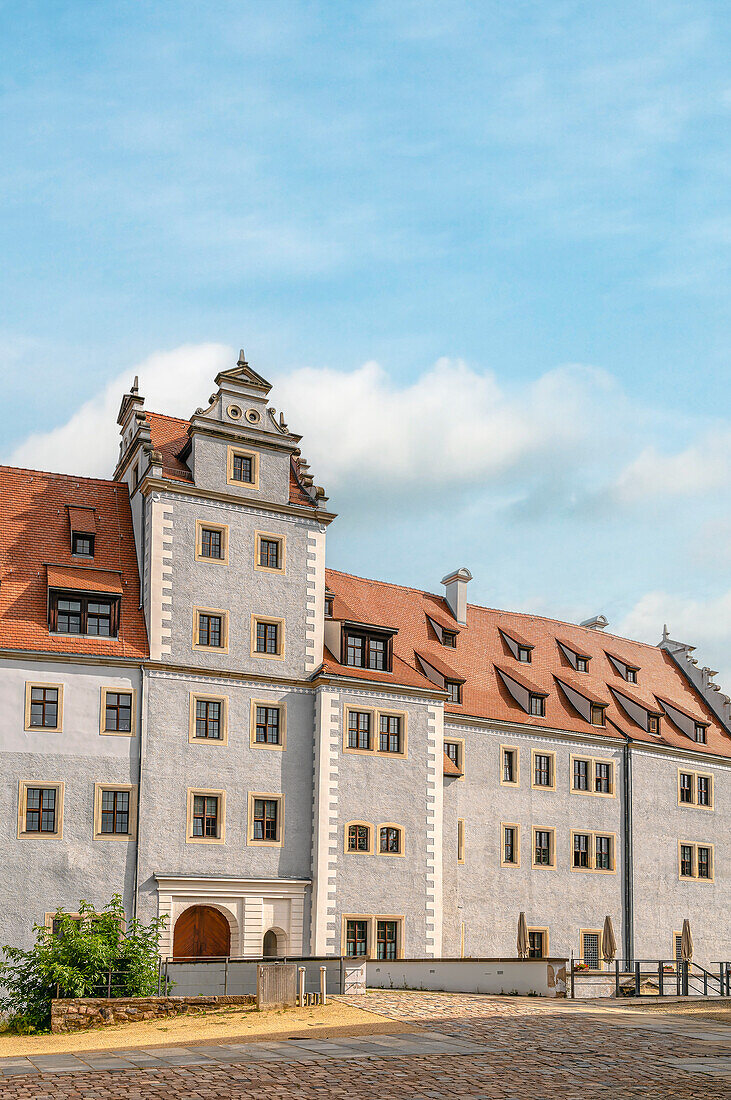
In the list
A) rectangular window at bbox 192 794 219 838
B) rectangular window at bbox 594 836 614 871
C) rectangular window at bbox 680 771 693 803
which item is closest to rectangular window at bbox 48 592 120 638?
rectangular window at bbox 192 794 219 838

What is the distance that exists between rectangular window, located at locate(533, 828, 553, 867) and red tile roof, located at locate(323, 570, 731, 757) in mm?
4297

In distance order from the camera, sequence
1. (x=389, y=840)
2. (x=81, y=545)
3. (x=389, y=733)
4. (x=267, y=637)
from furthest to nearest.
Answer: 1. (x=389, y=733)
2. (x=389, y=840)
3. (x=267, y=637)
4. (x=81, y=545)

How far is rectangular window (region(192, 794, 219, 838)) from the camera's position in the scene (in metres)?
36.8

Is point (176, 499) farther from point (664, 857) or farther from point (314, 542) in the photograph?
point (664, 857)

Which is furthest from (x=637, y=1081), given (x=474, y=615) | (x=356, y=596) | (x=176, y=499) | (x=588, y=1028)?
(x=474, y=615)

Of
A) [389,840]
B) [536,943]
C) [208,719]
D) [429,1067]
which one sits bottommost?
[536,943]

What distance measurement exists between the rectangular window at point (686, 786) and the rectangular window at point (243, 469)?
25.3 meters

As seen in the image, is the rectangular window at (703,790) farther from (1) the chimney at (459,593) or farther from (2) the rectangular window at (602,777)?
(1) the chimney at (459,593)

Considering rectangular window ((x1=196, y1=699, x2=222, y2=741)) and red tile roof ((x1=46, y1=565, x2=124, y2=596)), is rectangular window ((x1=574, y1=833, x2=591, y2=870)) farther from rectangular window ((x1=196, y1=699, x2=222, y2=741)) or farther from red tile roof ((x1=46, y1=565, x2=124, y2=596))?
red tile roof ((x1=46, y1=565, x2=124, y2=596))

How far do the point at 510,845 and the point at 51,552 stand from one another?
21268 mm

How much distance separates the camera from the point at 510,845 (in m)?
46.1

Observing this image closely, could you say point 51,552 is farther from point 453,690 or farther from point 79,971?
point 453,690

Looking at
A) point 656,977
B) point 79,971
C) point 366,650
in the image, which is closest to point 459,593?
point 366,650

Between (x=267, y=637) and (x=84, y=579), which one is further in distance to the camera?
(x=267, y=637)
